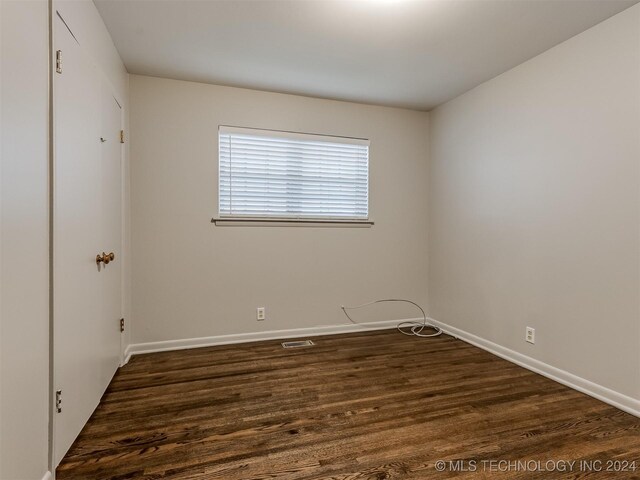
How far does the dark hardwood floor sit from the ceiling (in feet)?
8.33

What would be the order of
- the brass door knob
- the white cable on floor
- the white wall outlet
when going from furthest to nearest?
the white cable on floor, the white wall outlet, the brass door knob

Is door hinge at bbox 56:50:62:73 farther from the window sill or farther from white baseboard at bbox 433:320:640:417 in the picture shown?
white baseboard at bbox 433:320:640:417

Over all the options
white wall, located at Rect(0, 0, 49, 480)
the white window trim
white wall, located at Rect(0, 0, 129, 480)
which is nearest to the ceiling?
the white window trim

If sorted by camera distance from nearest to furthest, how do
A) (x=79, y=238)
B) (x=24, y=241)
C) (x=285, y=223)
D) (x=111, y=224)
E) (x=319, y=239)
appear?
(x=24, y=241) < (x=79, y=238) < (x=111, y=224) < (x=285, y=223) < (x=319, y=239)

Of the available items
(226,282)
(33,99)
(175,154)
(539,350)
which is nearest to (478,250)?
(539,350)

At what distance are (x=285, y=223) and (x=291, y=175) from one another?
1.69ft

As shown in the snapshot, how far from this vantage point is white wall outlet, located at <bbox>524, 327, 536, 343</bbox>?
280 cm

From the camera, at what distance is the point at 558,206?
2.61 meters

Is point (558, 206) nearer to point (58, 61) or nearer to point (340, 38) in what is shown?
point (340, 38)

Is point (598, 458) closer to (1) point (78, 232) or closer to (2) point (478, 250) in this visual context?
(2) point (478, 250)

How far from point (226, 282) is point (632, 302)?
3164 mm

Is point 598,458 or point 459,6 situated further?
point 459,6

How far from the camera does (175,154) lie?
324cm

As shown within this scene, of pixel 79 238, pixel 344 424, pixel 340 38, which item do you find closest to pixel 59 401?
pixel 79 238
